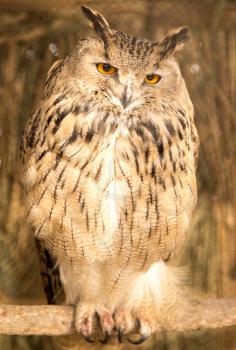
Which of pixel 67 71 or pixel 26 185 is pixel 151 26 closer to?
pixel 67 71

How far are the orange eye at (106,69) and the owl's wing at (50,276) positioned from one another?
1.69 feet

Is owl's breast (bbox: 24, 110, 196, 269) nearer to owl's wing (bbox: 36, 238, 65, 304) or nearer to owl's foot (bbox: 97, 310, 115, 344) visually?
owl's wing (bbox: 36, 238, 65, 304)

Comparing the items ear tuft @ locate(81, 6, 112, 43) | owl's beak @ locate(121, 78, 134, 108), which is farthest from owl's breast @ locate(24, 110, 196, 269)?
ear tuft @ locate(81, 6, 112, 43)

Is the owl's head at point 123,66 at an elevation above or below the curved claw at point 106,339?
above

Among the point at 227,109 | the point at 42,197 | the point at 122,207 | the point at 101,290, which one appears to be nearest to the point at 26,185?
the point at 42,197

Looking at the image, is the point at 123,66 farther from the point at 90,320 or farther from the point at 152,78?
the point at 90,320

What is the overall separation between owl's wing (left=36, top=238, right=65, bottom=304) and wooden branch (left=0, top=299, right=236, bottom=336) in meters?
0.11

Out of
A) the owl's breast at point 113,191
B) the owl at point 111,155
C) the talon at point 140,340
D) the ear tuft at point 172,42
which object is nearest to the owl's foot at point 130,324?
the talon at point 140,340

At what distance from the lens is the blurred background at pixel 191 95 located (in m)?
1.66

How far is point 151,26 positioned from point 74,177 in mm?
599

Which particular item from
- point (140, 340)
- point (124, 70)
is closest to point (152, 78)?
point (124, 70)

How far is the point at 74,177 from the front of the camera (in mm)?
1332

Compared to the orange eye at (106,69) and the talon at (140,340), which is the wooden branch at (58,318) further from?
the orange eye at (106,69)

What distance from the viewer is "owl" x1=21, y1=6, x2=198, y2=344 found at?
128 cm
